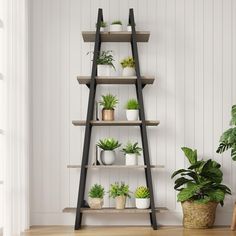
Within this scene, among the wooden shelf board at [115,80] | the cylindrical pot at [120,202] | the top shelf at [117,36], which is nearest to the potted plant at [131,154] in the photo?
the cylindrical pot at [120,202]

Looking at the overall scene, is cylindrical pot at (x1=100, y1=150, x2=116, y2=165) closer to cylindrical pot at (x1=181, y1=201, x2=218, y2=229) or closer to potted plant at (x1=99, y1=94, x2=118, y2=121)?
potted plant at (x1=99, y1=94, x2=118, y2=121)

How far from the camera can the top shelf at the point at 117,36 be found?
17.5 ft

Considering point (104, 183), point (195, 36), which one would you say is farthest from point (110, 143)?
point (195, 36)

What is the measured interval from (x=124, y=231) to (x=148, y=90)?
136 cm

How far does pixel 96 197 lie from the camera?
527 centimetres

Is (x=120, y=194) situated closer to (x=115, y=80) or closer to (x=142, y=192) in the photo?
(x=142, y=192)

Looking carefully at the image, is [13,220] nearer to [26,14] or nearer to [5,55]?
[5,55]

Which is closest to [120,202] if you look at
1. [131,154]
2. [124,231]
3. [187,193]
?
[124,231]

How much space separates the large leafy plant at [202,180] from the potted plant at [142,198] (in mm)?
276

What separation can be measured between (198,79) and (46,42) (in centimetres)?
147

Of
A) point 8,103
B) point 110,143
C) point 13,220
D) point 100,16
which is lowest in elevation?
point 13,220

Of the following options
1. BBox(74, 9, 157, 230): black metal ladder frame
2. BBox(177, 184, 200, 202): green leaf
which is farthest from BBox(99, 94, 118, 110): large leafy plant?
BBox(177, 184, 200, 202): green leaf

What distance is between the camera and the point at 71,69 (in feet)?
18.5

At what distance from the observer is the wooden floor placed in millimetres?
4883
